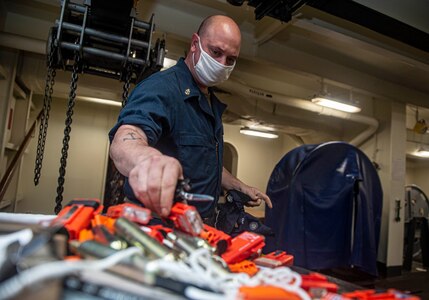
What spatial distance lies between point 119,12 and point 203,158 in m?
1.06

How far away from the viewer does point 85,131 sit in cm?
476

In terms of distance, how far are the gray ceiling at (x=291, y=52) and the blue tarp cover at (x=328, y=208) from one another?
1.02 m

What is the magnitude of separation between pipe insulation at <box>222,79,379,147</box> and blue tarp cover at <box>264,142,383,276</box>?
0.75 meters

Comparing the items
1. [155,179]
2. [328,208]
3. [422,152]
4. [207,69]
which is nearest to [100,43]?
[207,69]

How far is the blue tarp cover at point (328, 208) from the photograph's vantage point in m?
2.85

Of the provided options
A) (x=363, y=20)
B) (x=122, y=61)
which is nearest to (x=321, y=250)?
(x=363, y=20)

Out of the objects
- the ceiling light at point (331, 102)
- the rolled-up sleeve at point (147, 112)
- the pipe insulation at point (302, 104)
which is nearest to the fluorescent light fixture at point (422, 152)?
the pipe insulation at point (302, 104)

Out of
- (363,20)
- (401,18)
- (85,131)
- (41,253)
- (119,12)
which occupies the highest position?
(401,18)

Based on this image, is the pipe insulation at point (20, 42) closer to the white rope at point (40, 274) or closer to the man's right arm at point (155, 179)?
the man's right arm at point (155, 179)

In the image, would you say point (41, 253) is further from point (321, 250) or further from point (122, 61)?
point (321, 250)

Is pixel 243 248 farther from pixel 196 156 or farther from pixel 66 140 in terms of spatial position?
pixel 66 140

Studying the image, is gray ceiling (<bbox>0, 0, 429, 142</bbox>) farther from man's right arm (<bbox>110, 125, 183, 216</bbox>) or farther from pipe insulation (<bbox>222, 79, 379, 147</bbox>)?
man's right arm (<bbox>110, 125, 183, 216</bbox>)

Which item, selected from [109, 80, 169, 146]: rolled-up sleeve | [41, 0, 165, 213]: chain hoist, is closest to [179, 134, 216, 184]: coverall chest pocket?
[109, 80, 169, 146]: rolled-up sleeve

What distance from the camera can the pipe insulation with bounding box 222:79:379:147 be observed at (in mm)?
3182
